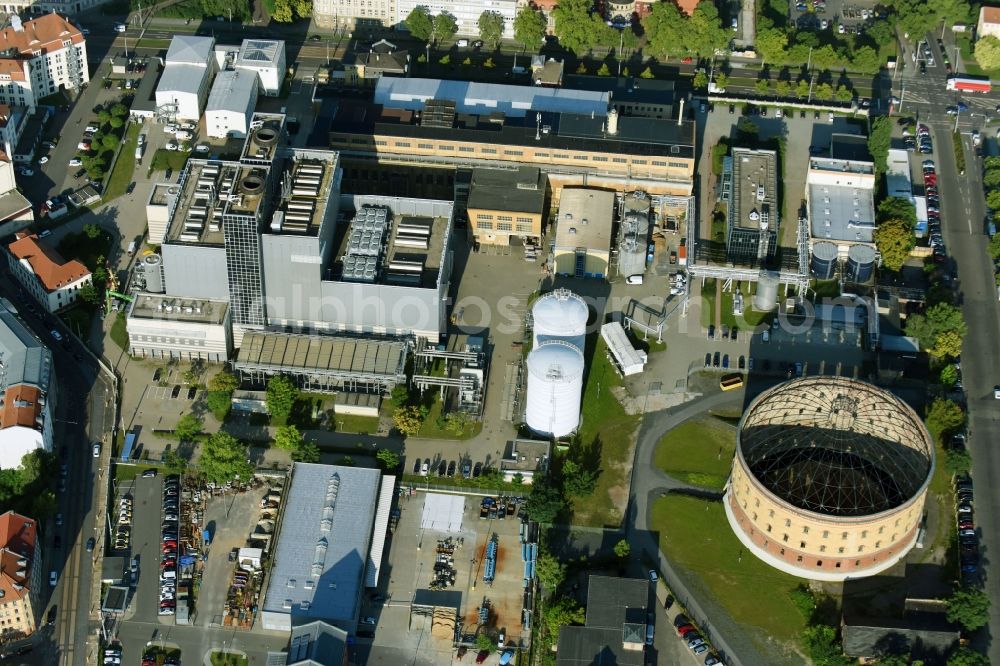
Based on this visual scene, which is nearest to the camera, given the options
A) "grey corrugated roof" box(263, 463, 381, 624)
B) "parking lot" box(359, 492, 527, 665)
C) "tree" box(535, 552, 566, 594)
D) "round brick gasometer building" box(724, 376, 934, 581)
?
"parking lot" box(359, 492, 527, 665)

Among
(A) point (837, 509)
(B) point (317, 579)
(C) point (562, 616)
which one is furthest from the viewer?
(B) point (317, 579)

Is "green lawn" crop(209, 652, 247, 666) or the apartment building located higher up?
the apartment building

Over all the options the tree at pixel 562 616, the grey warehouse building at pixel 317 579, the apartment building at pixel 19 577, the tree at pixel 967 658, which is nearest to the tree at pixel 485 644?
the tree at pixel 562 616

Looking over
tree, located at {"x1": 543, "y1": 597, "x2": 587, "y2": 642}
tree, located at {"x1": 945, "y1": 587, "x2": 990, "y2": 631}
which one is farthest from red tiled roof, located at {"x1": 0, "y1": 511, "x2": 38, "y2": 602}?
tree, located at {"x1": 945, "y1": 587, "x2": 990, "y2": 631}

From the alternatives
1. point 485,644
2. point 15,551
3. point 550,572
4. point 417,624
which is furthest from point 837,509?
point 15,551

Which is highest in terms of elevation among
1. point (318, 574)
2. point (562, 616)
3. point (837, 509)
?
point (837, 509)

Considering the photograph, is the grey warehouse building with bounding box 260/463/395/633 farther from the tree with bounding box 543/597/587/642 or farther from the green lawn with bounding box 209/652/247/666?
the tree with bounding box 543/597/587/642

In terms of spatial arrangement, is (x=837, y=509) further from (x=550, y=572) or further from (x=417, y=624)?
(x=417, y=624)

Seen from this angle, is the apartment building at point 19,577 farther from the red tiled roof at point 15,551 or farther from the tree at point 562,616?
the tree at point 562,616
